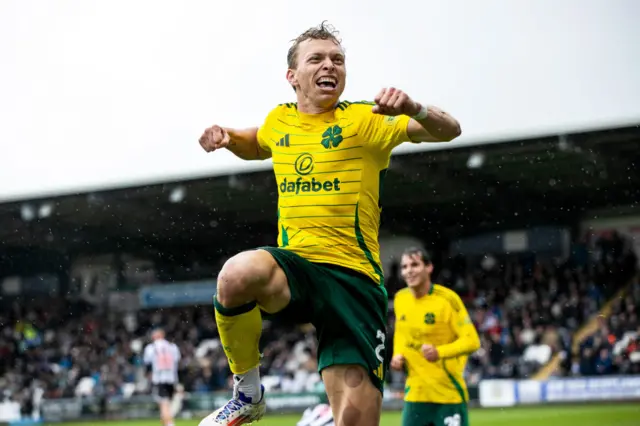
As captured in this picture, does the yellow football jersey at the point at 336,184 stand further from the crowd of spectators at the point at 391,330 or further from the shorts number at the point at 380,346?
the crowd of spectators at the point at 391,330

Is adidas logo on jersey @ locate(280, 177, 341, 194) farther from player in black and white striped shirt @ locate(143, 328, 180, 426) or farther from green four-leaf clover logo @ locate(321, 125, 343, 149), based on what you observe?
player in black and white striped shirt @ locate(143, 328, 180, 426)

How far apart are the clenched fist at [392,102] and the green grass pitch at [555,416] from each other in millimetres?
12448

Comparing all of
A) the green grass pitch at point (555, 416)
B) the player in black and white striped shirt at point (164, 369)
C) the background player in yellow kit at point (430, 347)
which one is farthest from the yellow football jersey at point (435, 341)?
the player in black and white striped shirt at point (164, 369)

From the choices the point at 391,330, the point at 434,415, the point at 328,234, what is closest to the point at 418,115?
the point at 328,234

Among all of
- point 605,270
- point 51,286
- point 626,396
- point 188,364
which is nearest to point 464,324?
point 626,396

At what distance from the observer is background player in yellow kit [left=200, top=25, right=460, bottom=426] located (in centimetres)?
400

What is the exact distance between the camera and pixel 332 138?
4277 mm

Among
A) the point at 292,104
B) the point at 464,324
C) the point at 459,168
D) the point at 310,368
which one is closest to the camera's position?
the point at 292,104

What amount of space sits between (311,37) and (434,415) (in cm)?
405

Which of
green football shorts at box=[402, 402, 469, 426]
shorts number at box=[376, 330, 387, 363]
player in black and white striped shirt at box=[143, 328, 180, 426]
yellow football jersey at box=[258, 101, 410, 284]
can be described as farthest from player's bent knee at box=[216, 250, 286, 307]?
player in black and white striped shirt at box=[143, 328, 180, 426]

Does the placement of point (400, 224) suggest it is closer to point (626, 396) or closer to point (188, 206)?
point (188, 206)

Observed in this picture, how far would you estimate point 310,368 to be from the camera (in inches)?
817

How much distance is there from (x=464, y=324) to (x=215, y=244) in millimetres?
16517

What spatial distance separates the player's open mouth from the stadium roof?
13.7m
